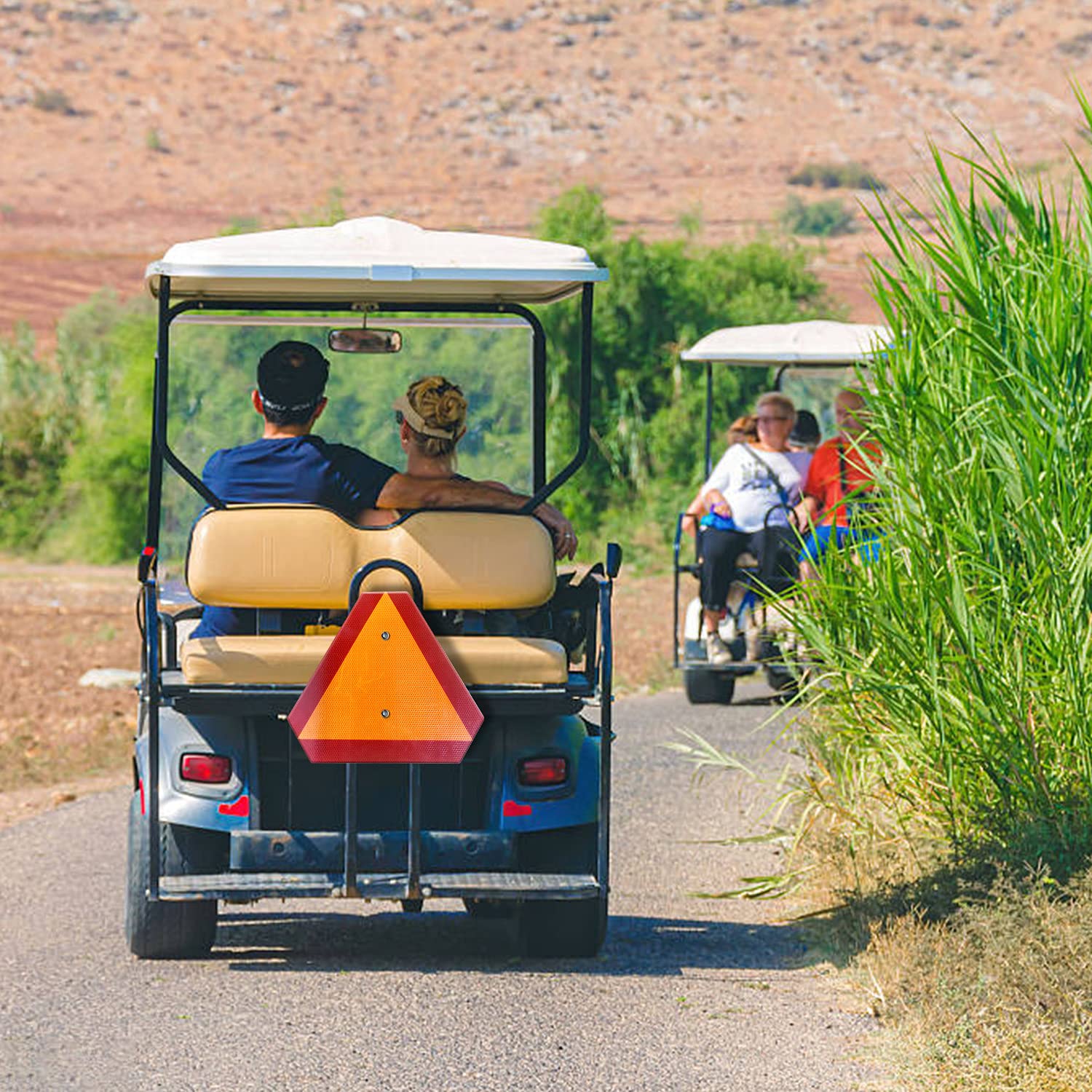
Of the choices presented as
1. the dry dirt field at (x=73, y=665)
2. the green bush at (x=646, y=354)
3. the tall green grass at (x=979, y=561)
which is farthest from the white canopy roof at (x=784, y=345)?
the green bush at (x=646, y=354)

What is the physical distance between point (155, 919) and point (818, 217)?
196 feet

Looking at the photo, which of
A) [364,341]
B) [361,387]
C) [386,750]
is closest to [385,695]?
[386,750]

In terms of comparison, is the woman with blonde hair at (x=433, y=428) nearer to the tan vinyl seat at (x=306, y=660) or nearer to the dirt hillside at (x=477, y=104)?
the tan vinyl seat at (x=306, y=660)

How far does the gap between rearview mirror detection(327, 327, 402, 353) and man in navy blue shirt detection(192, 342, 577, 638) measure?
790 millimetres

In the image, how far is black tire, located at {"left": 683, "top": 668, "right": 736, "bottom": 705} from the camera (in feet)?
44.1

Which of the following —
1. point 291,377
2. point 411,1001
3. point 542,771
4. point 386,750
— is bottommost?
point 411,1001

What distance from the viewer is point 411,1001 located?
6148mm

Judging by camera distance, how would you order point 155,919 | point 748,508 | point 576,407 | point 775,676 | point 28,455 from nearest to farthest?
point 155,919 < point 748,508 < point 775,676 < point 576,407 < point 28,455

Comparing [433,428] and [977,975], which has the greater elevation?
[433,428]

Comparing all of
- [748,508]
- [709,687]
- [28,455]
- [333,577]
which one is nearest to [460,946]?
[333,577]

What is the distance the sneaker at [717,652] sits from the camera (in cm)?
1289

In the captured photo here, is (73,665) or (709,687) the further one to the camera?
(73,665)

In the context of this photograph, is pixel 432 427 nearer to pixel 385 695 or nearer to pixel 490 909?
pixel 385 695

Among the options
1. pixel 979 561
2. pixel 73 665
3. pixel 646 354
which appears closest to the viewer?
pixel 979 561
